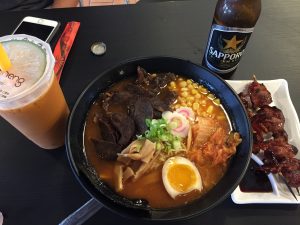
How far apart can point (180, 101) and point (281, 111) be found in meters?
0.46

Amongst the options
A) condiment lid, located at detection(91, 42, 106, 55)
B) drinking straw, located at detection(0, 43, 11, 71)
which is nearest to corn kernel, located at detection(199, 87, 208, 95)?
condiment lid, located at detection(91, 42, 106, 55)

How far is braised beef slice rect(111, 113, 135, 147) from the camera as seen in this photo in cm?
117

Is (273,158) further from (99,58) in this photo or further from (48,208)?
(99,58)

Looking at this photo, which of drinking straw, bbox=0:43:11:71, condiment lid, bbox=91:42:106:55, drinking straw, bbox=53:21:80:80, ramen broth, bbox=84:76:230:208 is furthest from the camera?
condiment lid, bbox=91:42:106:55

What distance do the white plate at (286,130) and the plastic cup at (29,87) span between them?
2.56 feet

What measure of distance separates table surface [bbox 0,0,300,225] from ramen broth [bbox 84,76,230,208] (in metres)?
0.11

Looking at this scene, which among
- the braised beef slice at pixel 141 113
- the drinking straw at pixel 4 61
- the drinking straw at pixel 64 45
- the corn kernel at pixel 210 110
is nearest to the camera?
the drinking straw at pixel 4 61

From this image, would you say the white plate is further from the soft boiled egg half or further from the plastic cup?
the plastic cup

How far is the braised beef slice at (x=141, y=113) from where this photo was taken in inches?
47.8

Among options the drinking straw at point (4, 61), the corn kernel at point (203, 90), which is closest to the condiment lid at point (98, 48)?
the corn kernel at point (203, 90)

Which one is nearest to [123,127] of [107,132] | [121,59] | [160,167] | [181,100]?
[107,132]

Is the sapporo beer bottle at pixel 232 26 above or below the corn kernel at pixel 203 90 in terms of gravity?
above

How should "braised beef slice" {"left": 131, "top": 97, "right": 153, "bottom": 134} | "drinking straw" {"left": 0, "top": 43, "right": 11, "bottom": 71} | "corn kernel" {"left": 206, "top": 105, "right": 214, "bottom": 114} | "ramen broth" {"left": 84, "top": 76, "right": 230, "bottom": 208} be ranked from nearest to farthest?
"drinking straw" {"left": 0, "top": 43, "right": 11, "bottom": 71} < "ramen broth" {"left": 84, "top": 76, "right": 230, "bottom": 208} < "braised beef slice" {"left": 131, "top": 97, "right": 153, "bottom": 134} < "corn kernel" {"left": 206, "top": 105, "right": 214, "bottom": 114}

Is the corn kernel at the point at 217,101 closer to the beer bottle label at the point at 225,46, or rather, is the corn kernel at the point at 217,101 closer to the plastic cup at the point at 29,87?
the beer bottle label at the point at 225,46
